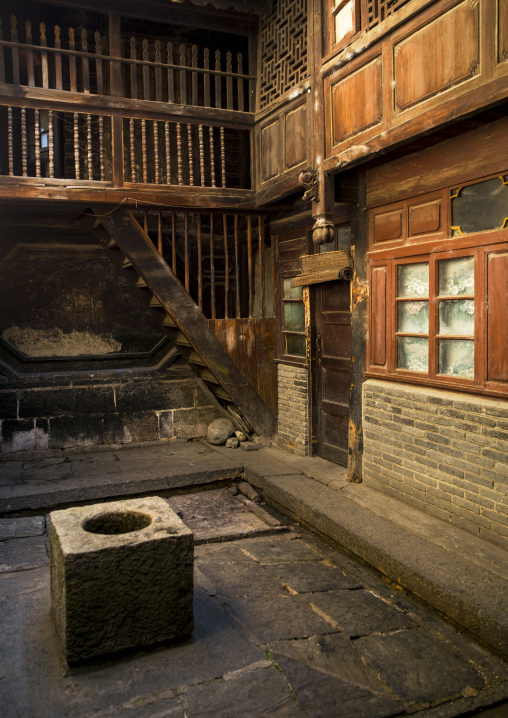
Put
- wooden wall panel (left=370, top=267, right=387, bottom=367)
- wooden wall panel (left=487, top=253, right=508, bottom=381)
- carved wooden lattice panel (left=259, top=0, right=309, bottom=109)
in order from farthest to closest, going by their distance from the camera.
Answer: carved wooden lattice panel (left=259, top=0, right=309, bottom=109) → wooden wall panel (left=370, top=267, right=387, bottom=367) → wooden wall panel (left=487, top=253, right=508, bottom=381)

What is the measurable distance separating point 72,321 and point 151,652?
5923 millimetres

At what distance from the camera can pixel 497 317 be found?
452 cm

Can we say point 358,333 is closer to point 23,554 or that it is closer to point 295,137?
point 295,137

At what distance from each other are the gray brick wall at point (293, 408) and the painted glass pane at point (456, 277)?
8.53 feet

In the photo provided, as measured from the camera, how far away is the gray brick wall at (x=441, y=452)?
455cm

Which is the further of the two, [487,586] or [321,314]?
A: [321,314]

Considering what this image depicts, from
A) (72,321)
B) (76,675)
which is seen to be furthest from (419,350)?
(72,321)

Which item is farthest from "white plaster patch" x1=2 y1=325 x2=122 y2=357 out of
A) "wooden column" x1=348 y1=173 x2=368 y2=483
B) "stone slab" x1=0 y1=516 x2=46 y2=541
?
"wooden column" x1=348 y1=173 x2=368 y2=483

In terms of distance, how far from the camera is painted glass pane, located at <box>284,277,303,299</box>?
7.54m

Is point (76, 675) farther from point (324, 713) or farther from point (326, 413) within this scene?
point (326, 413)

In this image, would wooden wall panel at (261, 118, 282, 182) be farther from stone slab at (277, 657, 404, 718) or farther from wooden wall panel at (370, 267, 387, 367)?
stone slab at (277, 657, 404, 718)

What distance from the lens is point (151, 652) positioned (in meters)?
3.32

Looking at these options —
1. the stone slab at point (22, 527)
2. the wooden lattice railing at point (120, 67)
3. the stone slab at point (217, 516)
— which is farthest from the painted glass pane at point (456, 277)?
the stone slab at point (22, 527)

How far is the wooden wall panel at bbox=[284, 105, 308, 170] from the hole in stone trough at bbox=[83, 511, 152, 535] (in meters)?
4.54
